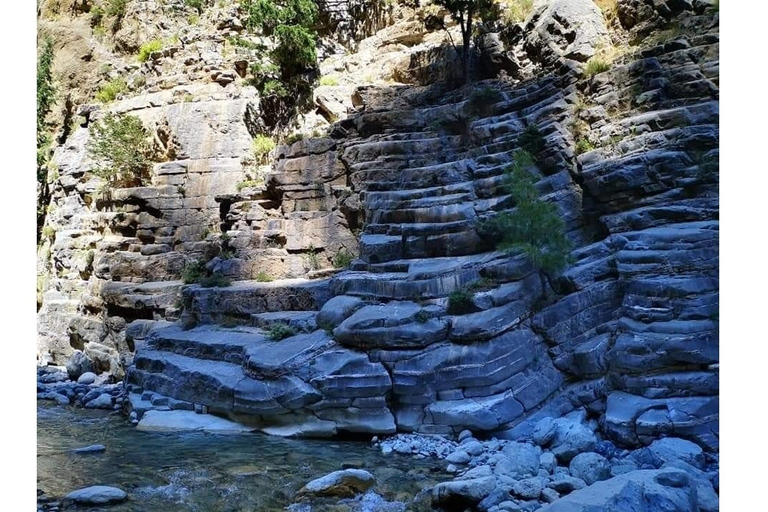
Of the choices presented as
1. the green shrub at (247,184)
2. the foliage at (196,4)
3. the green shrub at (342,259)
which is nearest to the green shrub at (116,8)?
the foliage at (196,4)

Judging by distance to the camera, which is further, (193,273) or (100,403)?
(193,273)

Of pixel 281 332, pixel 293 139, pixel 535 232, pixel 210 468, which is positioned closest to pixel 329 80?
pixel 293 139

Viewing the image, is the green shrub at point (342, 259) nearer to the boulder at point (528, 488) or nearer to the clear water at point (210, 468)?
the clear water at point (210, 468)

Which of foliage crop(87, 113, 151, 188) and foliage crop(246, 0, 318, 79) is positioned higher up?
foliage crop(246, 0, 318, 79)

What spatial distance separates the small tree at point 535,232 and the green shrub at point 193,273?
6.50m

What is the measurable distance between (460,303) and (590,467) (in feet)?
9.12

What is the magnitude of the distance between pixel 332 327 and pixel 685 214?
499 cm

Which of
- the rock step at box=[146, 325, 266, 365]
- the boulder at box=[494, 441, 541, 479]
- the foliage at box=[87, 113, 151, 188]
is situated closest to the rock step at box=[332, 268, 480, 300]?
the rock step at box=[146, 325, 266, 365]

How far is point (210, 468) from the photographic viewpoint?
21.3 feet

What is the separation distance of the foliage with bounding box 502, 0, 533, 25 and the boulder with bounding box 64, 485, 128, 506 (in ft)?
39.7

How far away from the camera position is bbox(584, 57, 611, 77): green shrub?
10.3 meters

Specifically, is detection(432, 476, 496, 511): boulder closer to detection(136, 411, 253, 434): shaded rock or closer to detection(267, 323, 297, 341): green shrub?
detection(136, 411, 253, 434): shaded rock

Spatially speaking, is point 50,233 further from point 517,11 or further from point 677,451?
point 677,451
